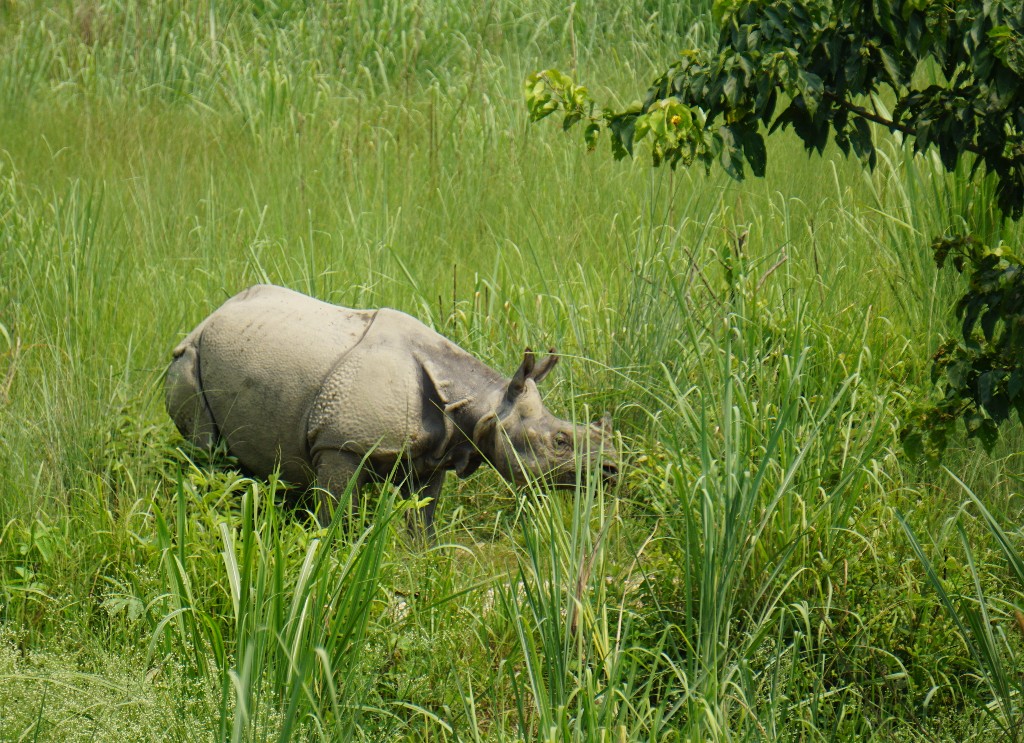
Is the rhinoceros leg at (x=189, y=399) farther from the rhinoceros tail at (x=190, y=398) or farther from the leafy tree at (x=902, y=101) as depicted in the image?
the leafy tree at (x=902, y=101)

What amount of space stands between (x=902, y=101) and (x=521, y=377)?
152 centimetres

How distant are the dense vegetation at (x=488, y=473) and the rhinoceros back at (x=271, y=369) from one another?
0.18 meters

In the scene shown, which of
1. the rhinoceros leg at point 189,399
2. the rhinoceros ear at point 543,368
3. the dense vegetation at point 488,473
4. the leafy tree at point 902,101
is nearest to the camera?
the leafy tree at point 902,101

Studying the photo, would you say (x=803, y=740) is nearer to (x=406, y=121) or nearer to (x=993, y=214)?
(x=993, y=214)

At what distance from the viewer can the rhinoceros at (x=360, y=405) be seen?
13.6 ft

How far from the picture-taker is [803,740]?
3.24m

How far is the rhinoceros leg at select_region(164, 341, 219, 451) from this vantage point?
Result: 4480mm

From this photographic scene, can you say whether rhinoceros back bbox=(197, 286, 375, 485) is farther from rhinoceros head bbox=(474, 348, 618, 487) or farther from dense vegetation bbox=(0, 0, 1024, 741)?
rhinoceros head bbox=(474, 348, 618, 487)

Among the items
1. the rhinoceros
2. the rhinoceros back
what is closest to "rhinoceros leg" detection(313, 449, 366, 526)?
the rhinoceros

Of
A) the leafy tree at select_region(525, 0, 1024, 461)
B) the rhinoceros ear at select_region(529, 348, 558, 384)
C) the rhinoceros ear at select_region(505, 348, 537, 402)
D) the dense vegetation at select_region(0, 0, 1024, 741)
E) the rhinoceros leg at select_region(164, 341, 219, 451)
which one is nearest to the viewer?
the leafy tree at select_region(525, 0, 1024, 461)

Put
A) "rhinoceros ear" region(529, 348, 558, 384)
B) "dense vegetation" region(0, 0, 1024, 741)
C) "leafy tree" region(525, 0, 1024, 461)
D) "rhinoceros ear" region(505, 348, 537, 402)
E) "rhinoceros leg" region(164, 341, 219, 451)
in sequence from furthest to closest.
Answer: "rhinoceros leg" region(164, 341, 219, 451) < "rhinoceros ear" region(529, 348, 558, 384) < "rhinoceros ear" region(505, 348, 537, 402) < "dense vegetation" region(0, 0, 1024, 741) < "leafy tree" region(525, 0, 1024, 461)

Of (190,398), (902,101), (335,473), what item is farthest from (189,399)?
(902,101)

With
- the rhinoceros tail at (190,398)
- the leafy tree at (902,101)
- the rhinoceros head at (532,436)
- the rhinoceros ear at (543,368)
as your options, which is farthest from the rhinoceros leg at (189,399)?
the leafy tree at (902,101)

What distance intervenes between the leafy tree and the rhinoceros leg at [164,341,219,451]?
178 cm
